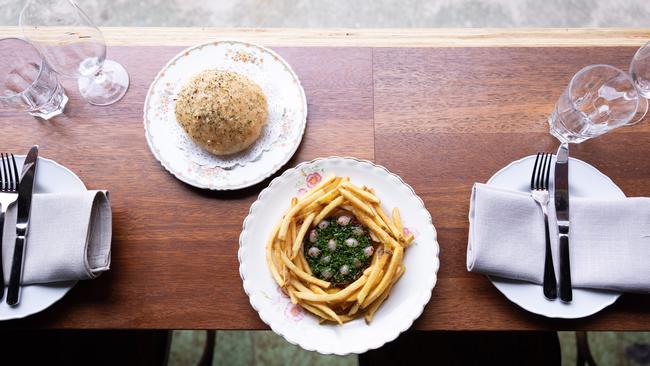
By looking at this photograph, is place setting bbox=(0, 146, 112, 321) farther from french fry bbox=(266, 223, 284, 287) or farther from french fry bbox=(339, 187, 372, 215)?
french fry bbox=(339, 187, 372, 215)

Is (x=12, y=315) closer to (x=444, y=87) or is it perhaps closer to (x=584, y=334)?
(x=444, y=87)

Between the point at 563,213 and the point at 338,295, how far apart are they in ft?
2.27

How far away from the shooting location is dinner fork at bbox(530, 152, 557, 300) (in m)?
1.49

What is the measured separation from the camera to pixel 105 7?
130 inches

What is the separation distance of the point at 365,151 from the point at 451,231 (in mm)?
360

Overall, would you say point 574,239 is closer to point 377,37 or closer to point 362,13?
point 377,37

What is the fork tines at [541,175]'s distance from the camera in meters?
1.58

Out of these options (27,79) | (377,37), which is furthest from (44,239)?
(377,37)

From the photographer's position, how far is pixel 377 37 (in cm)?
184

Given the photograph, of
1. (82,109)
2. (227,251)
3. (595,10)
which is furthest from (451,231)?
(595,10)

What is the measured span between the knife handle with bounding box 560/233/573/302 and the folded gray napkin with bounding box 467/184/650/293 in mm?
18

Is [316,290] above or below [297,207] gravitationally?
below

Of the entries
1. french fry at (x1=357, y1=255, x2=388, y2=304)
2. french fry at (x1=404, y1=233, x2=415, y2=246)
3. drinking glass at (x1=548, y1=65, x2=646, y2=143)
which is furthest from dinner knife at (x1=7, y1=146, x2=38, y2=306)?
drinking glass at (x1=548, y1=65, x2=646, y2=143)

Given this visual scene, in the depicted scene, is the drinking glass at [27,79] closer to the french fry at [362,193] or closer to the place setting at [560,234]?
the french fry at [362,193]
